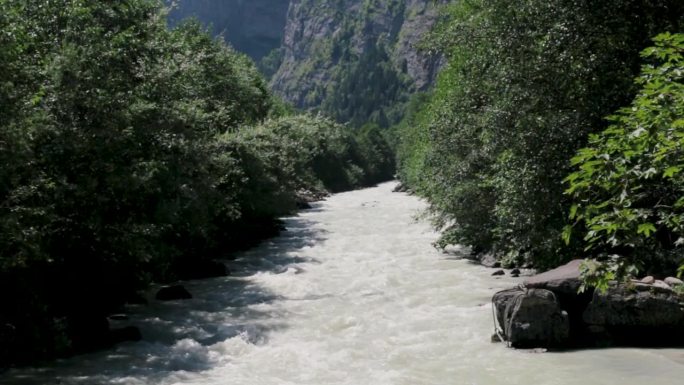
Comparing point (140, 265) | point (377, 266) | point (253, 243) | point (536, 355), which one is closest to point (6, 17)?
point (140, 265)

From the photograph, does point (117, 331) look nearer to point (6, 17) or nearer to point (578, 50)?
point (6, 17)

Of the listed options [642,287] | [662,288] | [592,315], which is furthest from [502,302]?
[662,288]

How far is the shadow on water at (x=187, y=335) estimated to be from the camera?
15195 mm

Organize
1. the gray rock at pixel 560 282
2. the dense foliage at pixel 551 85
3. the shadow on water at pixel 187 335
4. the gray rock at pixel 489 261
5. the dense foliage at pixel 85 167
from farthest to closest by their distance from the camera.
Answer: the gray rock at pixel 489 261
the dense foliage at pixel 551 85
the gray rock at pixel 560 282
the shadow on water at pixel 187 335
the dense foliage at pixel 85 167

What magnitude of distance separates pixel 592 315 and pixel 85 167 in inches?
550

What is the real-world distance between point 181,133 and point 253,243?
1662 cm

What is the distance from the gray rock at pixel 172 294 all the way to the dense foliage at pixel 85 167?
67.3 inches

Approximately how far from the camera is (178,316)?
21172mm

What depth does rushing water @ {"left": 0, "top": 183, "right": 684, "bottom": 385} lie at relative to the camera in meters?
14.6

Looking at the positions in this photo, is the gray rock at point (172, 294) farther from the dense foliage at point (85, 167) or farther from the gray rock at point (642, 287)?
the gray rock at point (642, 287)

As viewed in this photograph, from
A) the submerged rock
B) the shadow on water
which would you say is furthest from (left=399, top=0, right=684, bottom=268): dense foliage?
the submerged rock

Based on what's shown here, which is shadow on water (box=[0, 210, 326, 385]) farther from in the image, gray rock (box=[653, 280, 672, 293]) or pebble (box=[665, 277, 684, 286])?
pebble (box=[665, 277, 684, 286])

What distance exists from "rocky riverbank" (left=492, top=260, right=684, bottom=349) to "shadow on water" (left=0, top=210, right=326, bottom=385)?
7.52 metres

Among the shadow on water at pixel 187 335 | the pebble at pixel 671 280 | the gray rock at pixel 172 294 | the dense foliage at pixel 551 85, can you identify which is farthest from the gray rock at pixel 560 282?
the gray rock at pixel 172 294
